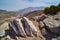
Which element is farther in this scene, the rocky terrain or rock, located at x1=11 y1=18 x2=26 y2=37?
rock, located at x1=11 y1=18 x2=26 y2=37

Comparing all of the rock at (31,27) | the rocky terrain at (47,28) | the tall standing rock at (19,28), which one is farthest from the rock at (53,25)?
the tall standing rock at (19,28)

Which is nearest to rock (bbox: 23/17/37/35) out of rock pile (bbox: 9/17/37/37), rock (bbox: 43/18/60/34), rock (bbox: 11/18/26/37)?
rock pile (bbox: 9/17/37/37)

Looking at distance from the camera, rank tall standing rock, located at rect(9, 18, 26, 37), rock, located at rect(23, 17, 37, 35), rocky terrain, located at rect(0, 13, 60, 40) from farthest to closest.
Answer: rock, located at rect(23, 17, 37, 35)
tall standing rock, located at rect(9, 18, 26, 37)
rocky terrain, located at rect(0, 13, 60, 40)

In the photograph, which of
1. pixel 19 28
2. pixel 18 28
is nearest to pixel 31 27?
pixel 19 28

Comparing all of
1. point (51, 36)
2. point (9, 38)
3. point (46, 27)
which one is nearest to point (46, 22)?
point (46, 27)

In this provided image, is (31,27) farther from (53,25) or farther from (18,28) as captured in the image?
(53,25)

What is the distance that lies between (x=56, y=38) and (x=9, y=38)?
19.5 feet

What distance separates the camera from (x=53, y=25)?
74.2 ft

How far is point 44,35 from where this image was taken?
74.2 ft

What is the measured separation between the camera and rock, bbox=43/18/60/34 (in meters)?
22.1

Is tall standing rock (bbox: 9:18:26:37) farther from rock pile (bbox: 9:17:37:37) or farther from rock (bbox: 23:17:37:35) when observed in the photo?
rock (bbox: 23:17:37:35)

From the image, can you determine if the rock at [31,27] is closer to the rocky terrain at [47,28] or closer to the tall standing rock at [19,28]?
the rocky terrain at [47,28]

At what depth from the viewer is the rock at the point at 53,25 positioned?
2206 cm

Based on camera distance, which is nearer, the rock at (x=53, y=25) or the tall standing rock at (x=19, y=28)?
the rock at (x=53, y=25)
